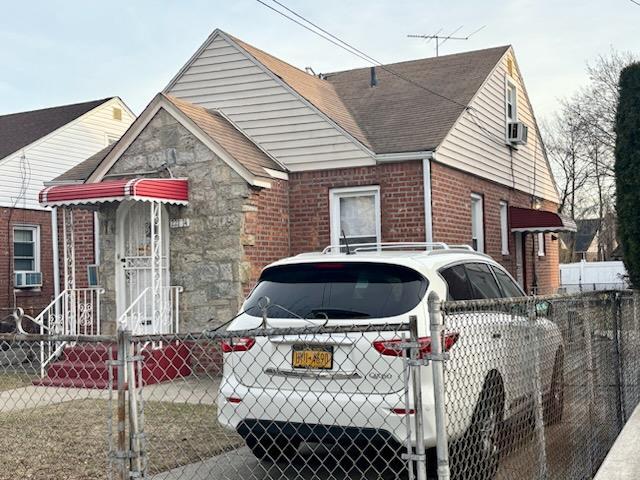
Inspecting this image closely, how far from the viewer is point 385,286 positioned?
211 inches

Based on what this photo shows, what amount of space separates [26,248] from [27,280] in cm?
122

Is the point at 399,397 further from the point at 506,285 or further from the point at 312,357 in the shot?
the point at 506,285

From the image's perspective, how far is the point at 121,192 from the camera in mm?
10812

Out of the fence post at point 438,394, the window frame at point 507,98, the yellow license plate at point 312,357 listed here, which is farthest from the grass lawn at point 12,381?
the window frame at point 507,98

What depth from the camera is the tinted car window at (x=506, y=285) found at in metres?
6.93

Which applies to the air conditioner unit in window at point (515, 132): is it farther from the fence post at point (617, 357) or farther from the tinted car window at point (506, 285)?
the fence post at point (617, 357)

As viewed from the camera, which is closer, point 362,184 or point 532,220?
point 362,184

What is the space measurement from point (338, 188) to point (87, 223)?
4.84 m

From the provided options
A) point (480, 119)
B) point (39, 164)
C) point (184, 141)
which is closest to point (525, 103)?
point (480, 119)

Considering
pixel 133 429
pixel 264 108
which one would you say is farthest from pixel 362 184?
pixel 133 429

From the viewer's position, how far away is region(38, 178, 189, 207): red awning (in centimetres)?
1075

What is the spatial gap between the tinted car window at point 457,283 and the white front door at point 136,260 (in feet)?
21.8

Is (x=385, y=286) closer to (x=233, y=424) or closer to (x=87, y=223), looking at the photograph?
(x=233, y=424)

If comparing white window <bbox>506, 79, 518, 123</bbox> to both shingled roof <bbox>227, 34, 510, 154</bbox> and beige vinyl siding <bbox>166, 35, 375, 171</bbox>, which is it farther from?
beige vinyl siding <bbox>166, 35, 375, 171</bbox>
